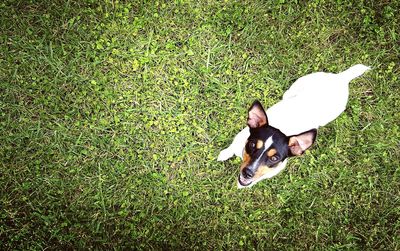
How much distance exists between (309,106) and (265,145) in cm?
70

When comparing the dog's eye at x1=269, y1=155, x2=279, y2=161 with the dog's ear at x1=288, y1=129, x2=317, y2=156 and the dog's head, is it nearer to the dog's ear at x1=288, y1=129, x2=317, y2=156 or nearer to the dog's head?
the dog's head

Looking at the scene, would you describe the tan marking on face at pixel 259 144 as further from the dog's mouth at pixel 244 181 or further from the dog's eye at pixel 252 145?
the dog's mouth at pixel 244 181

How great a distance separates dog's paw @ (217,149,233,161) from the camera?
4.45m

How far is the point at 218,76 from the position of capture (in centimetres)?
475

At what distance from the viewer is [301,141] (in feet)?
11.9

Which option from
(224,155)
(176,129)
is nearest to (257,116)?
(224,155)

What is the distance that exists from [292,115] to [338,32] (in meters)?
1.48

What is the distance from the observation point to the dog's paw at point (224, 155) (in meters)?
4.45

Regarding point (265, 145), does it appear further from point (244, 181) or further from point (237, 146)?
point (237, 146)

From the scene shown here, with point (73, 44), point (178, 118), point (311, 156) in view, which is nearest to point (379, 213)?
point (311, 156)

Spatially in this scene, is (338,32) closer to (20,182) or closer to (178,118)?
(178,118)

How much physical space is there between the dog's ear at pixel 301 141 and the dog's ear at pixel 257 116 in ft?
A: 0.87

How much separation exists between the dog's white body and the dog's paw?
41 mm

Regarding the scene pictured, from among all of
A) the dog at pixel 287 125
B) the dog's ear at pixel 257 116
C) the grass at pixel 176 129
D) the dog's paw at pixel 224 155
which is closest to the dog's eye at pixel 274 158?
the dog at pixel 287 125
